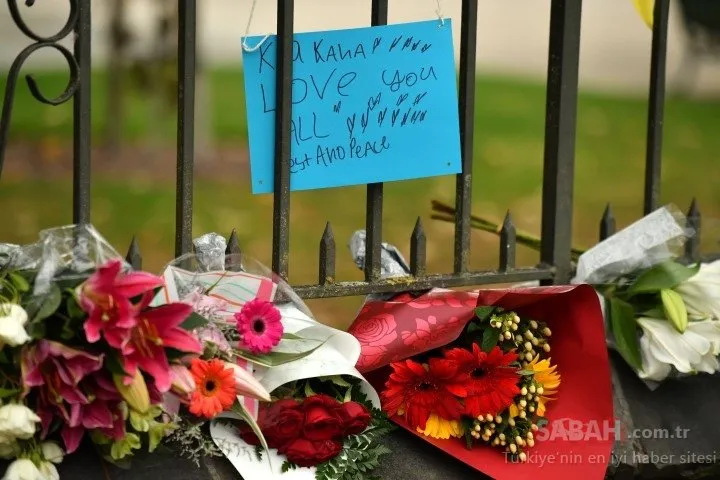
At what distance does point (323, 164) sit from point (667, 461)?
3.25 ft

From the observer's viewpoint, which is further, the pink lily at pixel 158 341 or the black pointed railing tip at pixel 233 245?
the black pointed railing tip at pixel 233 245

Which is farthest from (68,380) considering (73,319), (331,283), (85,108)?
(331,283)

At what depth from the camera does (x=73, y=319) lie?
61.8 inches

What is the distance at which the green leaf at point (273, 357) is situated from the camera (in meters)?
1.81

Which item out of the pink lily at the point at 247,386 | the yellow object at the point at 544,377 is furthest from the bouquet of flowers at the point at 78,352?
the yellow object at the point at 544,377

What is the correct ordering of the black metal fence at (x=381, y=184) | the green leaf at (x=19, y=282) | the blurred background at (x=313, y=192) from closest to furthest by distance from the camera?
1. the green leaf at (x=19, y=282)
2. the black metal fence at (x=381, y=184)
3. the blurred background at (x=313, y=192)

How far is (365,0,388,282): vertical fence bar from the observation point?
2107 mm

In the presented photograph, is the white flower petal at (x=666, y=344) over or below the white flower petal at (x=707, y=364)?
over

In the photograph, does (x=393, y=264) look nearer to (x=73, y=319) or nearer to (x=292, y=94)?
(x=292, y=94)

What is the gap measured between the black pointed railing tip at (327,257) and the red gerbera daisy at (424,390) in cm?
25

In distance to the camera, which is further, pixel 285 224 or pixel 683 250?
pixel 683 250

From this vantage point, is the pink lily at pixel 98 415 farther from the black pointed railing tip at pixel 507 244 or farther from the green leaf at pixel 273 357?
the black pointed railing tip at pixel 507 244

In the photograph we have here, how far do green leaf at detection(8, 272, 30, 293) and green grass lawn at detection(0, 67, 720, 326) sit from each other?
3511 millimetres

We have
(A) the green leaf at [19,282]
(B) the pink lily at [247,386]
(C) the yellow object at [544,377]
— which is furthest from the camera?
(C) the yellow object at [544,377]
